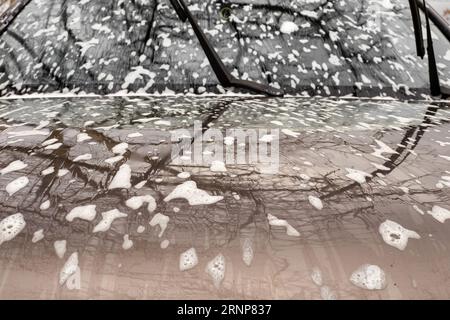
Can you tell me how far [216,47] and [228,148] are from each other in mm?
599

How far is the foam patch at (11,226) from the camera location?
0.46m

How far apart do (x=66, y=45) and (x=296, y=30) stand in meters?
0.69

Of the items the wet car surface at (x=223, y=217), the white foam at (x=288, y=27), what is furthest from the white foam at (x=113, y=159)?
the white foam at (x=288, y=27)

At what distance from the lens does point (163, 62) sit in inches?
45.6

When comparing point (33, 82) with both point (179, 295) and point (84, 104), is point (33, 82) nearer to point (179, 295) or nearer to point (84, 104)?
point (84, 104)

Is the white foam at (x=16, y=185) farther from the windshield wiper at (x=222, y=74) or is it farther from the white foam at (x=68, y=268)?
the windshield wiper at (x=222, y=74)

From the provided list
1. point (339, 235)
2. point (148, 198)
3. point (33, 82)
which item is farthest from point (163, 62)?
point (339, 235)

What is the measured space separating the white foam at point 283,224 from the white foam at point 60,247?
23 cm

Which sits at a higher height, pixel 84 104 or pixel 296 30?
pixel 296 30

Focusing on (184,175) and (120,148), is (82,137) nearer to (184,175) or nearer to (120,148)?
(120,148)

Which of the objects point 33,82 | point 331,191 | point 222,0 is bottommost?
point 33,82

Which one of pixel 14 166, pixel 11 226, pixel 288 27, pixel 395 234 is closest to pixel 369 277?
pixel 395 234

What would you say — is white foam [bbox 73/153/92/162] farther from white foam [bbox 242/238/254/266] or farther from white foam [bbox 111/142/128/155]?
white foam [bbox 242/238/254/266]

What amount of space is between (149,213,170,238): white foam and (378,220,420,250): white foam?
0.25m
